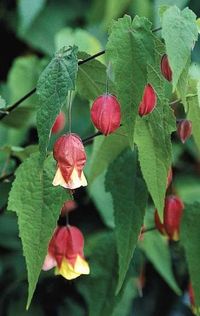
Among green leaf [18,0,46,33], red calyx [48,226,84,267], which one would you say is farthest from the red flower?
green leaf [18,0,46,33]

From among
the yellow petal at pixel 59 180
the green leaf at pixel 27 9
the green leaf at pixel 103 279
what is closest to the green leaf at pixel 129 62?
the yellow petal at pixel 59 180

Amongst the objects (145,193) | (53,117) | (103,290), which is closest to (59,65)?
(53,117)

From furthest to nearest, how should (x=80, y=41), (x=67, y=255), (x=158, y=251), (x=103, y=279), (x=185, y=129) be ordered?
1. (x=80, y=41)
2. (x=158, y=251)
3. (x=103, y=279)
4. (x=67, y=255)
5. (x=185, y=129)

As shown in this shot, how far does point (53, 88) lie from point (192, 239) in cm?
35

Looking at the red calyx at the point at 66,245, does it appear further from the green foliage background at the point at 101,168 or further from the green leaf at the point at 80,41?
the green leaf at the point at 80,41

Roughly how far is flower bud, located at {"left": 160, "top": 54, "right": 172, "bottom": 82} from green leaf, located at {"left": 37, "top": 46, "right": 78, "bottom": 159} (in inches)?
3.5

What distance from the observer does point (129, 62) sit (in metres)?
0.92

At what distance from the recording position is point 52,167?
1046 mm

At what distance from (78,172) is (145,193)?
0.13m

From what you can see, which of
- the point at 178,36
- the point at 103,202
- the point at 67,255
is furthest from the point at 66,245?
the point at 103,202

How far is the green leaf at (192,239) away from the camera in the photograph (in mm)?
1153

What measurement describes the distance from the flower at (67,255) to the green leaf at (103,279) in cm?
10

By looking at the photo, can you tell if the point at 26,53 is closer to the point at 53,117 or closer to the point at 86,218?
the point at 86,218

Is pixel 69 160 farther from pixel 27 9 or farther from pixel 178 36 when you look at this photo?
pixel 27 9
